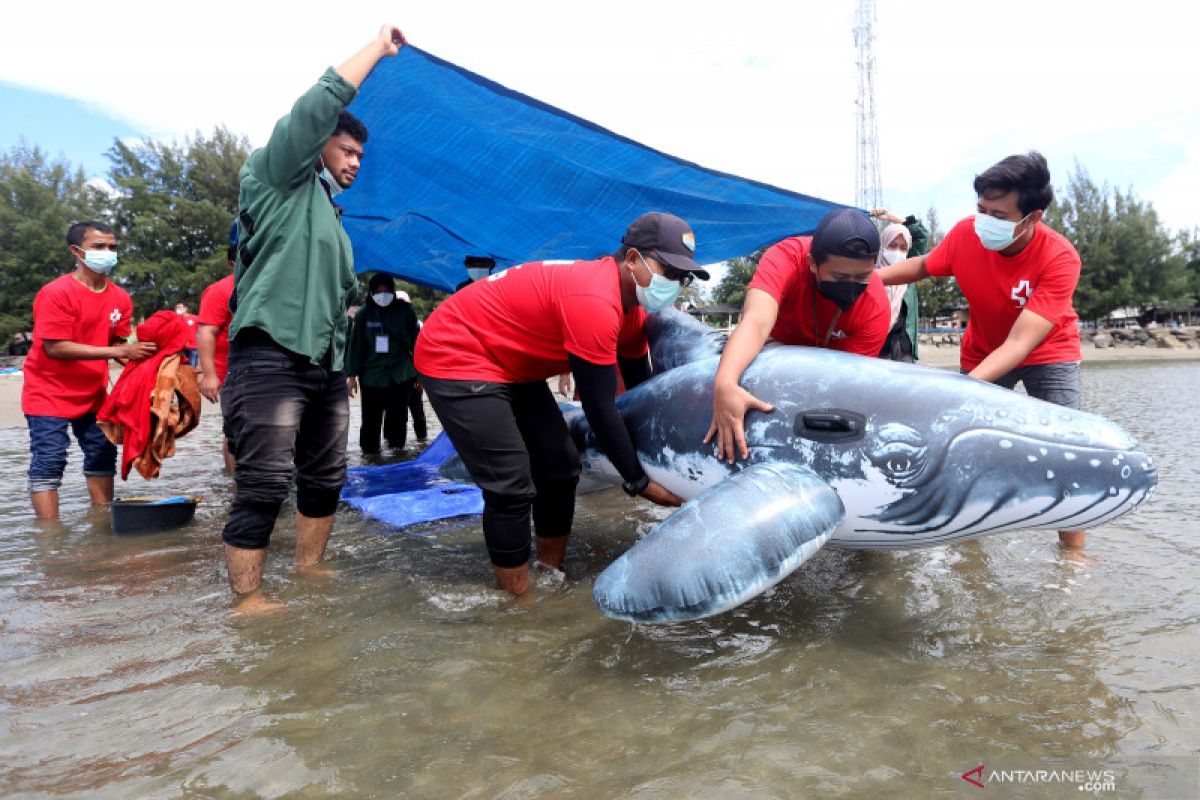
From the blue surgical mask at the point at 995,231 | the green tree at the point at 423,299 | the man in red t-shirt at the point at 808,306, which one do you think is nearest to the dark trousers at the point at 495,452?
the man in red t-shirt at the point at 808,306

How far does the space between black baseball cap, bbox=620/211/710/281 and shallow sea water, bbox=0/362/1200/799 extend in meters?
1.35

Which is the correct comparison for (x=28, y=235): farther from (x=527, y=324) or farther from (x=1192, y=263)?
(x=1192, y=263)

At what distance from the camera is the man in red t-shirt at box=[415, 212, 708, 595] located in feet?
8.41

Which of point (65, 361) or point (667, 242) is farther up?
point (667, 242)

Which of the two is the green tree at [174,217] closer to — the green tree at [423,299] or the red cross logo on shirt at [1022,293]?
the green tree at [423,299]

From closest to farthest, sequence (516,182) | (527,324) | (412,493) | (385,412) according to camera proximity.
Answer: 1. (527,324)
2. (516,182)
3. (412,493)
4. (385,412)

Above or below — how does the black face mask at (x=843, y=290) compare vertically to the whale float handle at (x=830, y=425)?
above

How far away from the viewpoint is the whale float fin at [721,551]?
6.78ft

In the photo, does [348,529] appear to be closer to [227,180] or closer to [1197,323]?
[227,180]

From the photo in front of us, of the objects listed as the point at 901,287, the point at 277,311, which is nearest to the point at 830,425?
the point at 277,311

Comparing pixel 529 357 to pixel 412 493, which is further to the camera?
pixel 412 493

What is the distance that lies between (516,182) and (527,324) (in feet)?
6.92

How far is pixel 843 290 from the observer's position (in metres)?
2.78

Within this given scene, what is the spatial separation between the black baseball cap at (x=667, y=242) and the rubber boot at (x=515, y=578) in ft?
4.45
